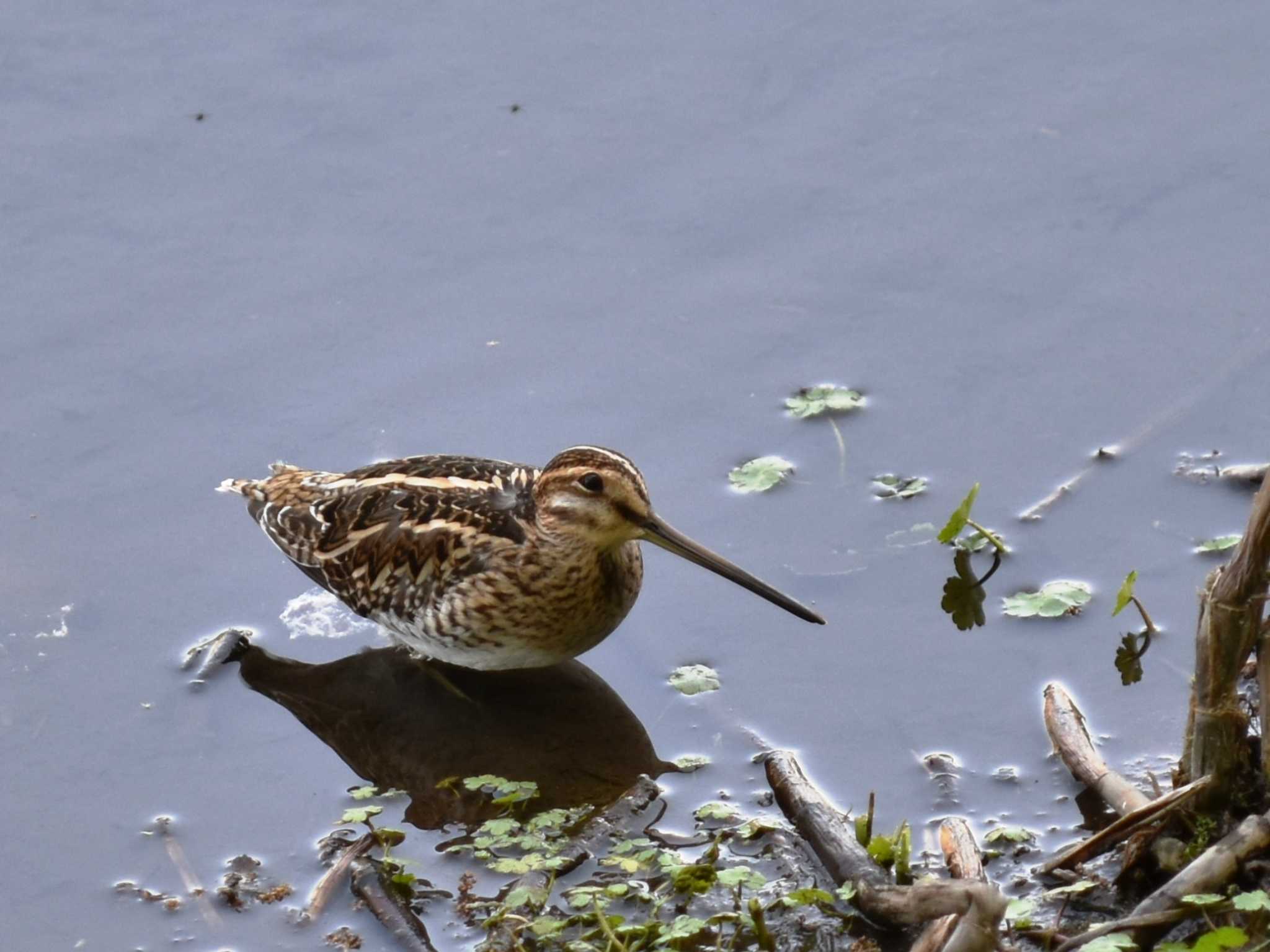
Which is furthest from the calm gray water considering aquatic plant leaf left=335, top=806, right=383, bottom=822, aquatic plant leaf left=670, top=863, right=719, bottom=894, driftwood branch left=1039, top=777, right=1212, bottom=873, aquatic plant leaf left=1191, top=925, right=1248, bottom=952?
aquatic plant leaf left=1191, top=925, right=1248, bottom=952

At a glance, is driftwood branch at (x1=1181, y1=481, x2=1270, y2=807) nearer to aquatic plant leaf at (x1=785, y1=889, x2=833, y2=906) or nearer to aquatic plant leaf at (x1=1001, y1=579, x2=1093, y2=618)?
aquatic plant leaf at (x1=785, y1=889, x2=833, y2=906)

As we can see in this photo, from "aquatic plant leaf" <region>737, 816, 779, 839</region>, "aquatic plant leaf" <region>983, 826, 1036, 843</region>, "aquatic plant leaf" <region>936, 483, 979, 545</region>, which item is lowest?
"aquatic plant leaf" <region>737, 816, 779, 839</region>

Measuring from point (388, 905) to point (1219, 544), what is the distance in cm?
311

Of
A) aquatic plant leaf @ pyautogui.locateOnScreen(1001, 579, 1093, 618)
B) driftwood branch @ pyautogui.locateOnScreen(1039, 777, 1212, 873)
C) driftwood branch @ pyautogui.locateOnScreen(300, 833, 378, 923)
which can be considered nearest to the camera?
driftwood branch @ pyautogui.locateOnScreen(1039, 777, 1212, 873)

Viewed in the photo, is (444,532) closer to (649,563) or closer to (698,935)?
(649,563)

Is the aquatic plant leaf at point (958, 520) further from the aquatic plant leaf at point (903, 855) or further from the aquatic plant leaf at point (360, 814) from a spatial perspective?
the aquatic plant leaf at point (360, 814)

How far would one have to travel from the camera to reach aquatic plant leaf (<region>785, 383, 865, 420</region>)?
7.55 metres

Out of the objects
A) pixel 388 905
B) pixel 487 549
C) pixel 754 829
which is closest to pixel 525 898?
pixel 388 905

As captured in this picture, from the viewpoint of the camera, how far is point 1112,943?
14.6 ft

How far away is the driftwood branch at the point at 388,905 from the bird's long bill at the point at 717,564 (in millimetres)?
1471

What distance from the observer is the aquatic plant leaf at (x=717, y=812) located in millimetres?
5730

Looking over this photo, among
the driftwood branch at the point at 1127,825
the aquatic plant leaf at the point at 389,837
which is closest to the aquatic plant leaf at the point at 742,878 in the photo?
the driftwood branch at the point at 1127,825

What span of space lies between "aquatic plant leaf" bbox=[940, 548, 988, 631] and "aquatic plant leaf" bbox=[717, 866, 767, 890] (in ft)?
5.01

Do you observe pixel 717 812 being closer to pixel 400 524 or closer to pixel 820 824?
pixel 820 824
